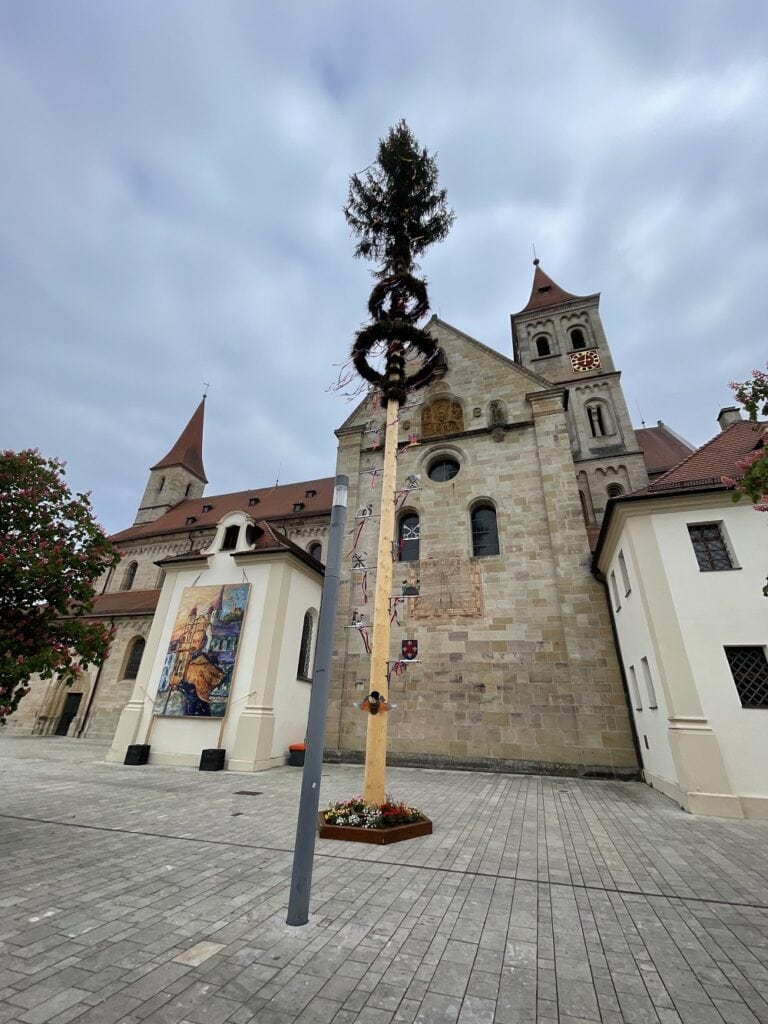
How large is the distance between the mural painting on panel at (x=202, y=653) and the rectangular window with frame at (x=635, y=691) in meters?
11.0

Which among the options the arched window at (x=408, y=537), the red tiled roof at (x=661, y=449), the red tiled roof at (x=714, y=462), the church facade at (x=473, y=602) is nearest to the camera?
the red tiled roof at (x=714, y=462)

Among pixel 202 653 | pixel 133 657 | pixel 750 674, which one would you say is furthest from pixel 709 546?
pixel 133 657

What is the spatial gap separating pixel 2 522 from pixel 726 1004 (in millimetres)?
8723

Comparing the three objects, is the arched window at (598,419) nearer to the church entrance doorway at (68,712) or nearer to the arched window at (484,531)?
the arched window at (484,531)

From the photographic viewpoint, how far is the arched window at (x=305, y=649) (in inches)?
608

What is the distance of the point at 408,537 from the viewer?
52.2ft

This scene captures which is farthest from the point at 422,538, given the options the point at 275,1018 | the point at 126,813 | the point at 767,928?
the point at 275,1018

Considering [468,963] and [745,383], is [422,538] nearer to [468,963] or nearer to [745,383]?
[745,383]

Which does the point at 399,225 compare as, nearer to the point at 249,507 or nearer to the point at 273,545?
the point at 273,545

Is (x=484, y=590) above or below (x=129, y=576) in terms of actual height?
below

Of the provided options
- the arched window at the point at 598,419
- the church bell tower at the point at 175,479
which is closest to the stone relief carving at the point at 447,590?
the arched window at the point at 598,419

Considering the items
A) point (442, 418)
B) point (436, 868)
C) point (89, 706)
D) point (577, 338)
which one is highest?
point (577, 338)

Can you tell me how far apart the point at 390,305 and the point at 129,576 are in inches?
1069

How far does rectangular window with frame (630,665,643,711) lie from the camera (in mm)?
10720
